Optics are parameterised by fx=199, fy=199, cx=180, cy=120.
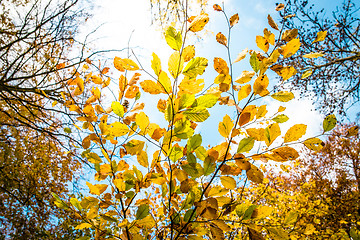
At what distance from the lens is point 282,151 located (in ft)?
2.05

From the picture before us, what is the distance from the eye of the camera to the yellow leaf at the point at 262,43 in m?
0.68

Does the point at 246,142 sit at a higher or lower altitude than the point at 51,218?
lower

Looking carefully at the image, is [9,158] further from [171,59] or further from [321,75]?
[321,75]

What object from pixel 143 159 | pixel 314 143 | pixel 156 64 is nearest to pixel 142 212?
pixel 143 159

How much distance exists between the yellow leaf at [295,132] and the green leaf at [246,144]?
0.12 meters

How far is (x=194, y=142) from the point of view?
0.63 metres

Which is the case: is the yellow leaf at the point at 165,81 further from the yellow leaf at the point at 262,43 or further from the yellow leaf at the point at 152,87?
the yellow leaf at the point at 262,43

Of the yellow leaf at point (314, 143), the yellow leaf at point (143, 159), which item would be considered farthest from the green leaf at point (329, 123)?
the yellow leaf at point (143, 159)

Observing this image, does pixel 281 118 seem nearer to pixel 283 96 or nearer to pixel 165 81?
pixel 283 96

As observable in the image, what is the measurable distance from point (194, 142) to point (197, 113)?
0.10m

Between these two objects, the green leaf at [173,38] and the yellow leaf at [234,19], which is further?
the yellow leaf at [234,19]

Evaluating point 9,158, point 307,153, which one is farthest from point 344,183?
point 9,158

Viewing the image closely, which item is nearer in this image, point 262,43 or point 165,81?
point 165,81

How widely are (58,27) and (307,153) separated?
12.2m
